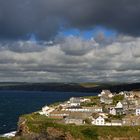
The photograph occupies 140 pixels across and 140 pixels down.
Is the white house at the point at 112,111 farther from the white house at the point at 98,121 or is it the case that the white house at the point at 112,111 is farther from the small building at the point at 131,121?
the white house at the point at 98,121

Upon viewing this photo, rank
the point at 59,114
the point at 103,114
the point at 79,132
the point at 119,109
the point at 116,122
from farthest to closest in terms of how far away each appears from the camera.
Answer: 1. the point at 119,109
2. the point at 59,114
3. the point at 103,114
4. the point at 116,122
5. the point at 79,132

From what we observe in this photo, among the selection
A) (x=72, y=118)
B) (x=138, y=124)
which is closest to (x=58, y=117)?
(x=72, y=118)

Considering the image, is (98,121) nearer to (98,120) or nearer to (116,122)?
(98,120)

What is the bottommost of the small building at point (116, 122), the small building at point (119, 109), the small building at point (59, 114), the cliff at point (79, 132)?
the cliff at point (79, 132)

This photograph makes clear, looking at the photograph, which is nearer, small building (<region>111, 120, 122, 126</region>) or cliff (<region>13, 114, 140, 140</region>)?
cliff (<region>13, 114, 140, 140</region>)

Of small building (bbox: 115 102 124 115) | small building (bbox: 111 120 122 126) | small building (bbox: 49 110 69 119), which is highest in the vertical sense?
small building (bbox: 115 102 124 115)

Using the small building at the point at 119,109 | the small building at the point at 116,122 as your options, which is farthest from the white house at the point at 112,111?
the small building at the point at 116,122

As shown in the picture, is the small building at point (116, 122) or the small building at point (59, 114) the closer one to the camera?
the small building at point (116, 122)

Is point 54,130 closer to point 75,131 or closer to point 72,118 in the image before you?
point 75,131

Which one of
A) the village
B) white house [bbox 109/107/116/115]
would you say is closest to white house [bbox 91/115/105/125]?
the village

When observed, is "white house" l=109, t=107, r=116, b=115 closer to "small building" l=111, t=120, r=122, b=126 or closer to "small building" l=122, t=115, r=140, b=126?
"small building" l=122, t=115, r=140, b=126

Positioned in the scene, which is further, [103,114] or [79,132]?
[103,114]

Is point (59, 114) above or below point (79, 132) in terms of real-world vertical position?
above

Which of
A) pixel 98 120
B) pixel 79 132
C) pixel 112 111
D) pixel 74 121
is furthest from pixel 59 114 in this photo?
pixel 79 132
